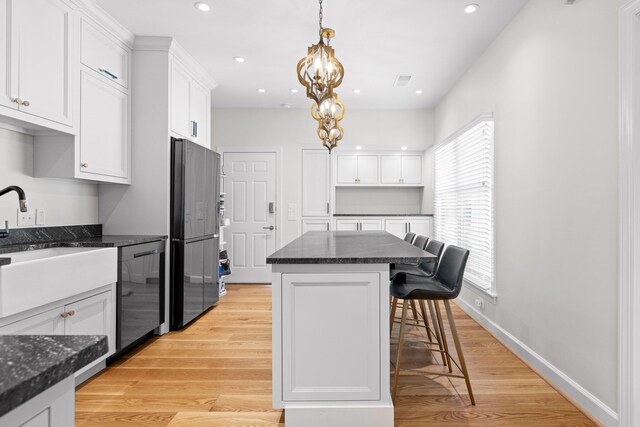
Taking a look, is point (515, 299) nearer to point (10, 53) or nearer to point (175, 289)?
point (175, 289)

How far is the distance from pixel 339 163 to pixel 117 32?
141 inches

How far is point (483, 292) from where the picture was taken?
3713 mm

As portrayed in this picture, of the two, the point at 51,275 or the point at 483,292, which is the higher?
the point at 51,275

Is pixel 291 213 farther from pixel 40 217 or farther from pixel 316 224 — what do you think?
pixel 40 217

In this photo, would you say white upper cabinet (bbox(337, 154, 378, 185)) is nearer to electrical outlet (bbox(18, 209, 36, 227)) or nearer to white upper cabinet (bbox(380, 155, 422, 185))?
white upper cabinet (bbox(380, 155, 422, 185))

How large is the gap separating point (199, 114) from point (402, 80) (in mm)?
2501

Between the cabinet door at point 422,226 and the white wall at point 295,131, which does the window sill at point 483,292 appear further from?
the white wall at point 295,131

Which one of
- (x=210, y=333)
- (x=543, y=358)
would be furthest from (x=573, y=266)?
(x=210, y=333)

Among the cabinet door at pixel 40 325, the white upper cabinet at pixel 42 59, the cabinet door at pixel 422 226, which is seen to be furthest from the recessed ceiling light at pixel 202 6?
the cabinet door at pixel 422 226

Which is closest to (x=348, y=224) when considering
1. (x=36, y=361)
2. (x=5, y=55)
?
(x=5, y=55)

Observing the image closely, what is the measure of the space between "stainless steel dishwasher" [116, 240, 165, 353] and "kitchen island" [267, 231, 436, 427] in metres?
1.53

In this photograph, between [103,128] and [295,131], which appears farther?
[295,131]

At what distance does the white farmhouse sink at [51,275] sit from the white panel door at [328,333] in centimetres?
135

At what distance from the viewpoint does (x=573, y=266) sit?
2.29 meters
